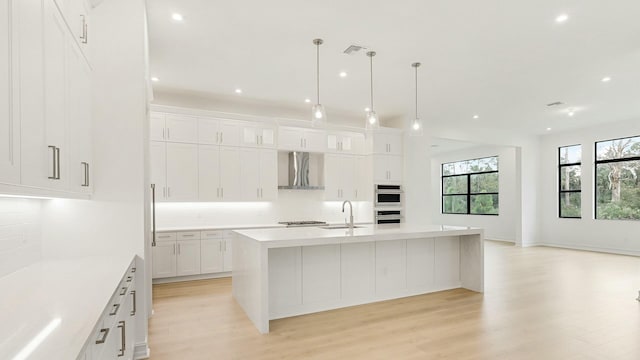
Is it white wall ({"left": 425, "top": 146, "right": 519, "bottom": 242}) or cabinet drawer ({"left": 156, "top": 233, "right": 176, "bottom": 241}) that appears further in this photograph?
white wall ({"left": 425, "top": 146, "right": 519, "bottom": 242})

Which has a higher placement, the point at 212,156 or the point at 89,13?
the point at 89,13

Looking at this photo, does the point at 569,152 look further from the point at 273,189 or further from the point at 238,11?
the point at 238,11

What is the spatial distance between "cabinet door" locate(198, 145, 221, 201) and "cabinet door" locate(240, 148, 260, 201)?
427mm

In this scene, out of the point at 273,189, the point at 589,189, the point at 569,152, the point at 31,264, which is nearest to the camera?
the point at 31,264

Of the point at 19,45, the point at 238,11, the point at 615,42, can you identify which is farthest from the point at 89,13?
the point at 615,42

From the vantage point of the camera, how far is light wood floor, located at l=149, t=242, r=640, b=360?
2869 millimetres

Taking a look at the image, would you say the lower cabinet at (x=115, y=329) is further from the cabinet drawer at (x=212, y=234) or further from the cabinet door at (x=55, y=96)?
the cabinet drawer at (x=212, y=234)

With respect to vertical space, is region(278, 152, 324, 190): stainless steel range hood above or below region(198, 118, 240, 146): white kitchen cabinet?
below

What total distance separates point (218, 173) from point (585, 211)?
29.8ft

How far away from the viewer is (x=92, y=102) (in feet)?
8.61

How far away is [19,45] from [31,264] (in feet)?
5.30

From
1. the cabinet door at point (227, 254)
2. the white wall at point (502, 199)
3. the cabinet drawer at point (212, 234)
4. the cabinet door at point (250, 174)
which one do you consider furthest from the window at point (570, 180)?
the cabinet drawer at point (212, 234)

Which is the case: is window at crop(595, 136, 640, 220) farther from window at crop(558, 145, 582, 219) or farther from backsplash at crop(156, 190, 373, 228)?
backsplash at crop(156, 190, 373, 228)

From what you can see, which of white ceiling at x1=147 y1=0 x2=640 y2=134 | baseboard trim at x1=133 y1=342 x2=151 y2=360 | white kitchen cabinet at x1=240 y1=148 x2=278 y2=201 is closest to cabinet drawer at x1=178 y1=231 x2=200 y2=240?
white kitchen cabinet at x1=240 y1=148 x2=278 y2=201
